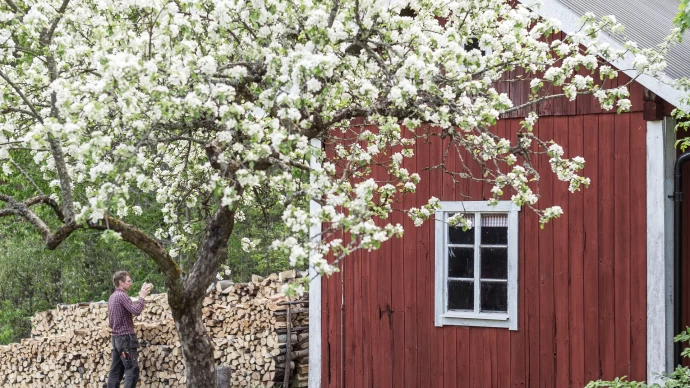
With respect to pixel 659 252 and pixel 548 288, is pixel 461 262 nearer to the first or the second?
pixel 548 288

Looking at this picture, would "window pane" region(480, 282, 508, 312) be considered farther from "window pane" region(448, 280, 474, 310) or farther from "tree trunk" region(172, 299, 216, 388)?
"tree trunk" region(172, 299, 216, 388)

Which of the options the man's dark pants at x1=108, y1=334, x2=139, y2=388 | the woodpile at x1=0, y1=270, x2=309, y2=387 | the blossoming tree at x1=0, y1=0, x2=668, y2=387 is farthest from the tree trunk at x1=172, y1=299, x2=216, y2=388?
the woodpile at x1=0, y1=270, x2=309, y2=387

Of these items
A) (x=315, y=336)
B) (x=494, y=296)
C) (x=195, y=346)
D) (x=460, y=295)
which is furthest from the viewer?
(x=315, y=336)

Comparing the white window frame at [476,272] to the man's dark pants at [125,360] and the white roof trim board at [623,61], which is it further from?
the man's dark pants at [125,360]

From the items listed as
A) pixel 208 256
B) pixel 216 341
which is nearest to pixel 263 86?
pixel 208 256

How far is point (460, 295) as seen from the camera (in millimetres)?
10555

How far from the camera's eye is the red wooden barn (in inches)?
369

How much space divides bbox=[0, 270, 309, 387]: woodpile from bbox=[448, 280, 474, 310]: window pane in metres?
2.66

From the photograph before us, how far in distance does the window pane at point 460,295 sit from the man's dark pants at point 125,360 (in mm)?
4135

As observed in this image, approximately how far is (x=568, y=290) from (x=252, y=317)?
181 inches

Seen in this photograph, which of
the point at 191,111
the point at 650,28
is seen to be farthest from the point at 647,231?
the point at 191,111

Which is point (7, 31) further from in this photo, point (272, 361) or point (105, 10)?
point (272, 361)

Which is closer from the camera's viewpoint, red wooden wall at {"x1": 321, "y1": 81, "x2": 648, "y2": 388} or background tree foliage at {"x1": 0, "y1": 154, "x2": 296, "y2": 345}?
red wooden wall at {"x1": 321, "y1": 81, "x2": 648, "y2": 388}

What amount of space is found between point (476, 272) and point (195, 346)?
3.61 meters
